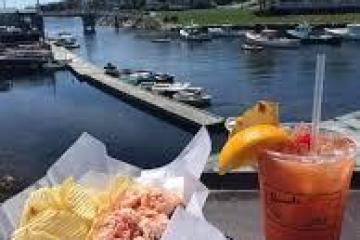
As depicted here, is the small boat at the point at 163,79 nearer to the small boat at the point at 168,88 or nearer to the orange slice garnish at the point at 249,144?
the small boat at the point at 168,88

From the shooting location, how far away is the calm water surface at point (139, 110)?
26875mm

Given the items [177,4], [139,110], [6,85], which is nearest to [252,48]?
[6,85]

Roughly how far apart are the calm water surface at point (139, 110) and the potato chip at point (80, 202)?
2088 centimetres

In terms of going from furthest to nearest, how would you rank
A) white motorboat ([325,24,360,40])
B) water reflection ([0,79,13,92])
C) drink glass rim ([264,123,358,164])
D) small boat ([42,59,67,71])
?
white motorboat ([325,24,360,40]) → small boat ([42,59,67,71]) → water reflection ([0,79,13,92]) → drink glass rim ([264,123,358,164])

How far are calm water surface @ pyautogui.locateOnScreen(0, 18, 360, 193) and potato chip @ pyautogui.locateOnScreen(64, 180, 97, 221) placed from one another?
68.5 ft

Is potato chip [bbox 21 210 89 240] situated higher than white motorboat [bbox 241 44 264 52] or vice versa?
potato chip [bbox 21 210 89 240]

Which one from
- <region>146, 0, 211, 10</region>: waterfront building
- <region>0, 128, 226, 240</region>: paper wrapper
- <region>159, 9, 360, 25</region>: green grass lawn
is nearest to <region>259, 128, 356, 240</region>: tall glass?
<region>0, 128, 226, 240</region>: paper wrapper

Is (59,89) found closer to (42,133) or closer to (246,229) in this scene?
(42,133)

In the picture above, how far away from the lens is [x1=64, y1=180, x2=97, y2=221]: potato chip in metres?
1.69

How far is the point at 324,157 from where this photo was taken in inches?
59.3

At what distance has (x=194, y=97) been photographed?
33.0 metres

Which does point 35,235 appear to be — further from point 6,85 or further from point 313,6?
point 313,6

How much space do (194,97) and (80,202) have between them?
103 feet

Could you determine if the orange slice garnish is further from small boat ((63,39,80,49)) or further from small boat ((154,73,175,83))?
small boat ((63,39,80,49))
